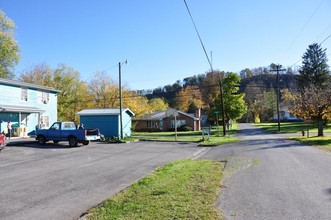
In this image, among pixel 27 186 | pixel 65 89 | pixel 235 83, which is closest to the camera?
pixel 27 186

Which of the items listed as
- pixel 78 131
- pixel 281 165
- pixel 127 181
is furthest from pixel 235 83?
pixel 127 181

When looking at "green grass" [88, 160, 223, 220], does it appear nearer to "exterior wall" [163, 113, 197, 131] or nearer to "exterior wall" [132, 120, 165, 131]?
"exterior wall" [163, 113, 197, 131]

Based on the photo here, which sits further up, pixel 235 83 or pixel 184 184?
pixel 235 83

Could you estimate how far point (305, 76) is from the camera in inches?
2562

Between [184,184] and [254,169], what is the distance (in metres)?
3.87

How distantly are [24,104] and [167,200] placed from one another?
29.0m

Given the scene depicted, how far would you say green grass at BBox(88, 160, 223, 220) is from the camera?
20.6 ft

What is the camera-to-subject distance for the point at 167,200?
285 inches

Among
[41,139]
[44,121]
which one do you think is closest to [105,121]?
[44,121]

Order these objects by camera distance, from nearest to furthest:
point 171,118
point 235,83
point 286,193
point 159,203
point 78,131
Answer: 1. point 159,203
2. point 286,193
3. point 78,131
4. point 235,83
5. point 171,118

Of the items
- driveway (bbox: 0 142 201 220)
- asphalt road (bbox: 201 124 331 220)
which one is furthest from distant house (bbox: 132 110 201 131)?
asphalt road (bbox: 201 124 331 220)

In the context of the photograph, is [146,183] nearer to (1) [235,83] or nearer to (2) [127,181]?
(2) [127,181]

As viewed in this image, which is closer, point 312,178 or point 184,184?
point 184,184

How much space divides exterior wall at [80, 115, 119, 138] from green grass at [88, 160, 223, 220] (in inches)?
920
